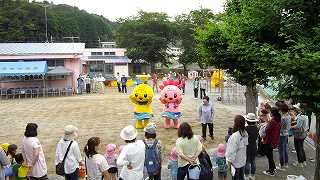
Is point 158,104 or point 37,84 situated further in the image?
→ point 37,84

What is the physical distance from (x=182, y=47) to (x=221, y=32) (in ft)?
150

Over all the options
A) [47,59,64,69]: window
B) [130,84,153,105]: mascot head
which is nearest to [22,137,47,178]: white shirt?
[130,84,153,105]: mascot head

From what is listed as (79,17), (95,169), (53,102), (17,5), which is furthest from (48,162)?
(79,17)

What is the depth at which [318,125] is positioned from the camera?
757cm

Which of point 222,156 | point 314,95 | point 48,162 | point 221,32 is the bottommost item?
point 48,162

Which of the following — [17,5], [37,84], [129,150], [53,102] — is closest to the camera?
[129,150]

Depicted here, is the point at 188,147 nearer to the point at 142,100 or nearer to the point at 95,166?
the point at 95,166

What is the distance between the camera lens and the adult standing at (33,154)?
22.9 feet

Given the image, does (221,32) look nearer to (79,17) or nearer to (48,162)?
(48,162)

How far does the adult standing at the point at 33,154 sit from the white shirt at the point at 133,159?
171 cm

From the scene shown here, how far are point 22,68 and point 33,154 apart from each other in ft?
76.0

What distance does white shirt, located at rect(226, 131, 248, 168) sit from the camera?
7461 millimetres

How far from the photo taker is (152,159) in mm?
7086

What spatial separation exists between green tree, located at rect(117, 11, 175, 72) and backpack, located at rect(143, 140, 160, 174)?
46812 mm
